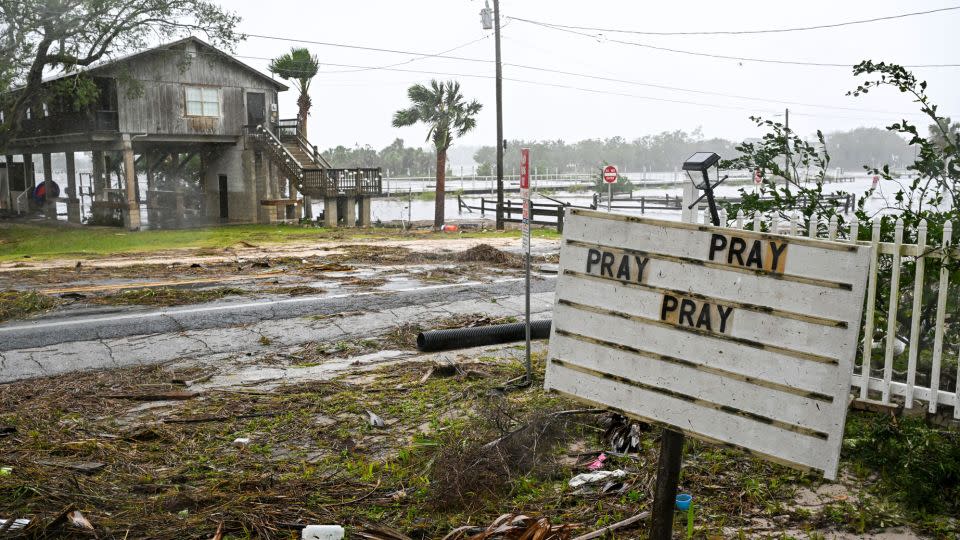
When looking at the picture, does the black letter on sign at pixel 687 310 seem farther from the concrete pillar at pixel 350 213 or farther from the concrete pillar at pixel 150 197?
the concrete pillar at pixel 150 197

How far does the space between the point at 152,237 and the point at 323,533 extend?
2574cm

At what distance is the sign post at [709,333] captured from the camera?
3238 millimetres

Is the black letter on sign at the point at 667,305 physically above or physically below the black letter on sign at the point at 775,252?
below

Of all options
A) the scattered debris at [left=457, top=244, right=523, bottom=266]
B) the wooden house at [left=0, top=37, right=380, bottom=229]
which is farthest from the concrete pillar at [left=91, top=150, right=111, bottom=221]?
the scattered debris at [left=457, top=244, right=523, bottom=266]

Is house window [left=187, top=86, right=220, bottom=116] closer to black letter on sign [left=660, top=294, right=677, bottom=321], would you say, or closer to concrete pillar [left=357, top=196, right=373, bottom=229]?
concrete pillar [left=357, top=196, right=373, bottom=229]

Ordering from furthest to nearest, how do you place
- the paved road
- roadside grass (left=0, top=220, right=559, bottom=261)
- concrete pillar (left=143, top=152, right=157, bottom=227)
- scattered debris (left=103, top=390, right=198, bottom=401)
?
concrete pillar (left=143, top=152, right=157, bottom=227)
roadside grass (left=0, top=220, right=559, bottom=261)
the paved road
scattered debris (left=103, top=390, right=198, bottom=401)

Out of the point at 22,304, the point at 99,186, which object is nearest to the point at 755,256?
the point at 22,304

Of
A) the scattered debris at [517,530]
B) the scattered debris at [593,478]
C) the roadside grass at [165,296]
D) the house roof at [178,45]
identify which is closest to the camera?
the scattered debris at [517,530]

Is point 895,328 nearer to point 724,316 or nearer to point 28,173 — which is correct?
point 724,316

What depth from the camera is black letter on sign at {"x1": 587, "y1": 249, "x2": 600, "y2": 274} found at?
3.84 metres

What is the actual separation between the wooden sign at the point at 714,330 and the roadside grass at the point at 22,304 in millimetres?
9903

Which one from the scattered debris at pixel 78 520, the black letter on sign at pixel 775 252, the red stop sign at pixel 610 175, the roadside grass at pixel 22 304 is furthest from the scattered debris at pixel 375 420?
the red stop sign at pixel 610 175

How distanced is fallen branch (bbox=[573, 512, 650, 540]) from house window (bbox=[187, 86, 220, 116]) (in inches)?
1321

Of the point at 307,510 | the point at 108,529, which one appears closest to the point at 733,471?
the point at 307,510
